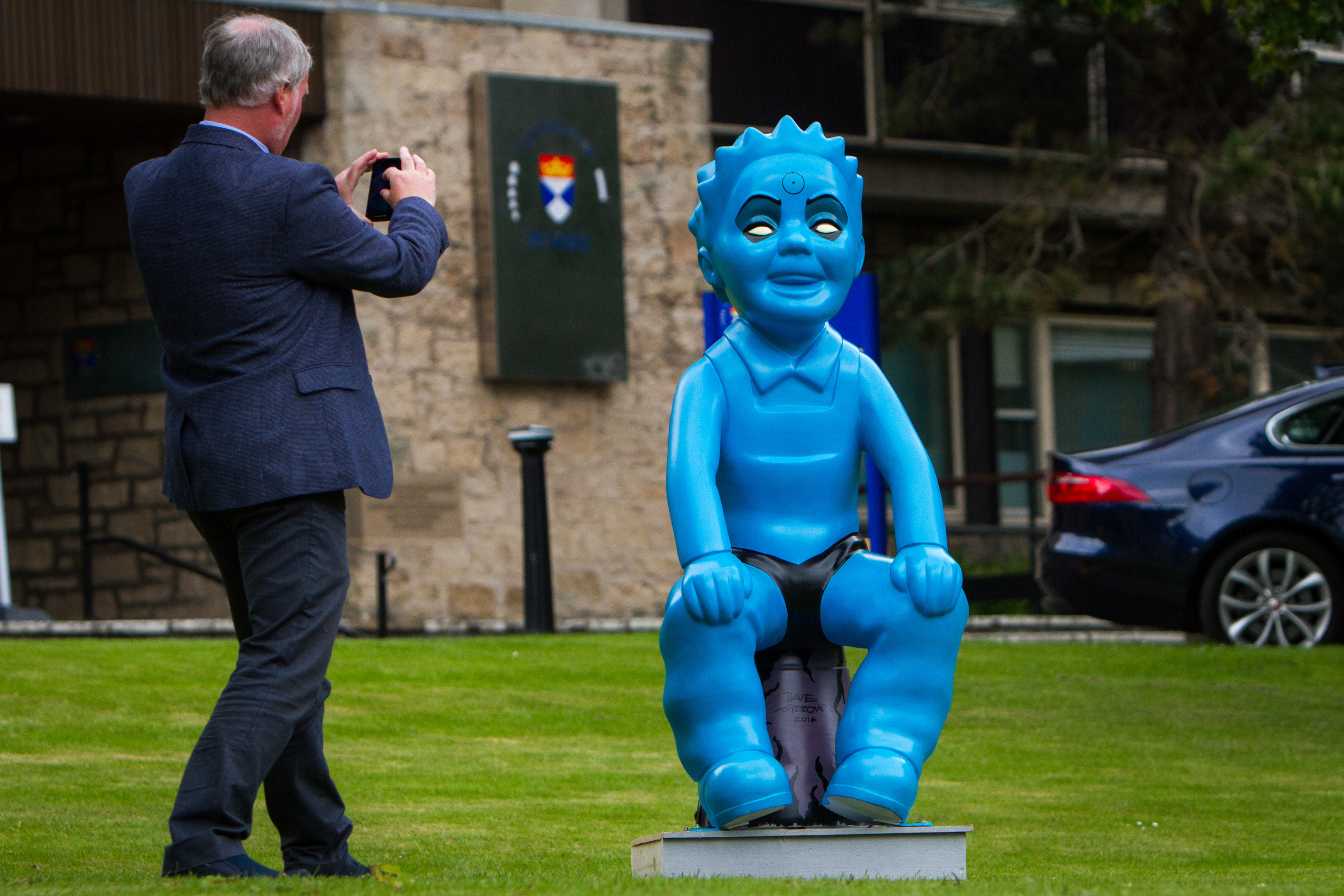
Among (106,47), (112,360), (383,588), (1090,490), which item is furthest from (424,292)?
(1090,490)

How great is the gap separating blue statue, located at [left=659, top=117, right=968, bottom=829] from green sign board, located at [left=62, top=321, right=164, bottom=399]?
10843 mm

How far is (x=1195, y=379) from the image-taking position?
16.3 meters

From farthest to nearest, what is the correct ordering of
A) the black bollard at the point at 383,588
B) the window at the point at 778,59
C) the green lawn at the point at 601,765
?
the window at the point at 778,59 < the black bollard at the point at 383,588 < the green lawn at the point at 601,765

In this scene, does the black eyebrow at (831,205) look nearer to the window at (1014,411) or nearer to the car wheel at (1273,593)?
the car wheel at (1273,593)

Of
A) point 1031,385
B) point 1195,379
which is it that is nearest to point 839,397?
point 1195,379

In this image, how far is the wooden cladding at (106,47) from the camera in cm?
1312

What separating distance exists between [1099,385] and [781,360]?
16719 mm

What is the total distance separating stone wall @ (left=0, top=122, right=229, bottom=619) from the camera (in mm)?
14734

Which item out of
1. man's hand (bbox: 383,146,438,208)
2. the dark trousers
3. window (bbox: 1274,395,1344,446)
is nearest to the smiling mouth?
man's hand (bbox: 383,146,438,208)

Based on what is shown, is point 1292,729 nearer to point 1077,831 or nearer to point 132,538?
point 1077,831

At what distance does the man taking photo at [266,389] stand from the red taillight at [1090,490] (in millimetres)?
7343

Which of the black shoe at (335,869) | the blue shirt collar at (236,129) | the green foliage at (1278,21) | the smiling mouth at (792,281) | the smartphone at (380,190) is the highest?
the green foliage at (1278,21)

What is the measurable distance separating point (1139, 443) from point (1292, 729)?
3000 millimetres

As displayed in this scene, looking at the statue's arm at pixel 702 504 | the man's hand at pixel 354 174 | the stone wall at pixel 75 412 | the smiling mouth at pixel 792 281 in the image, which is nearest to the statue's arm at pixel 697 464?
the statue's arm at pixel 702 504
